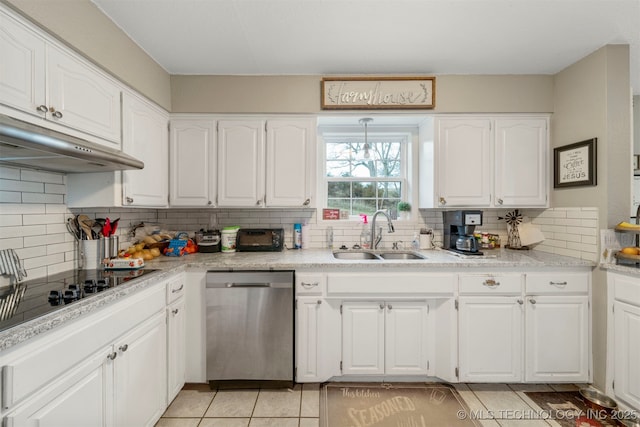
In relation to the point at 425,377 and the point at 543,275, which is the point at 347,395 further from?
the point at 543,275

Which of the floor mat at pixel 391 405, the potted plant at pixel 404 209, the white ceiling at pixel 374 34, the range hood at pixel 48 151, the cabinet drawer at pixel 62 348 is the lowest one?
the floor mat at pixel 391 405

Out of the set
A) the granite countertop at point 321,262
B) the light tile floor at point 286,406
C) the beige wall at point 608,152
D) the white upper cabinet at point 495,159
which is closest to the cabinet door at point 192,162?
the granite countertop at point 321,262

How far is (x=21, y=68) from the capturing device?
1312 mm

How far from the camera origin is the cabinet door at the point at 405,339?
216cm

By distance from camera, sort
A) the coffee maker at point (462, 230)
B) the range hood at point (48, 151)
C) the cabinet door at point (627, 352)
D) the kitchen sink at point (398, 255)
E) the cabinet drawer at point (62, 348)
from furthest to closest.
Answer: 1. the kitchen sink at point (398, 255)
2. the coffee maker at point (462, 230)
3. the cabinet door at point (627, 352)
4. the range hood at point (48, 151)
5. the cabinet drawer at point (62, 348)

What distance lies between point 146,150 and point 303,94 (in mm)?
1338

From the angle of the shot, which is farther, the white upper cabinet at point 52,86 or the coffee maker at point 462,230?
the coffee maker at point 462,230

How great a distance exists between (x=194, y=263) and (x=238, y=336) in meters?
0.61

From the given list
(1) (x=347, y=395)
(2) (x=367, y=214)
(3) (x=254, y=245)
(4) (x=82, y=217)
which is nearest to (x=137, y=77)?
(4) (x=82, y=217)

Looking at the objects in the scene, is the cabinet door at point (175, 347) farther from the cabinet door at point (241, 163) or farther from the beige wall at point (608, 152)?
the beige wall at point (608, 152)

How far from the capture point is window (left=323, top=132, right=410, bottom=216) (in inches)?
121

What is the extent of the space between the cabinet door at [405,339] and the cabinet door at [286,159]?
3.75 ft

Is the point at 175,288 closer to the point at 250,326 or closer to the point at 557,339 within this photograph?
the point at 250,326

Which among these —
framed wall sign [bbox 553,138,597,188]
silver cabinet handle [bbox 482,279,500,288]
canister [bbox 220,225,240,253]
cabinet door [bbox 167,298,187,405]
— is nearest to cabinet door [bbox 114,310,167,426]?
cabinet door [bbox 167,298,187,405]
